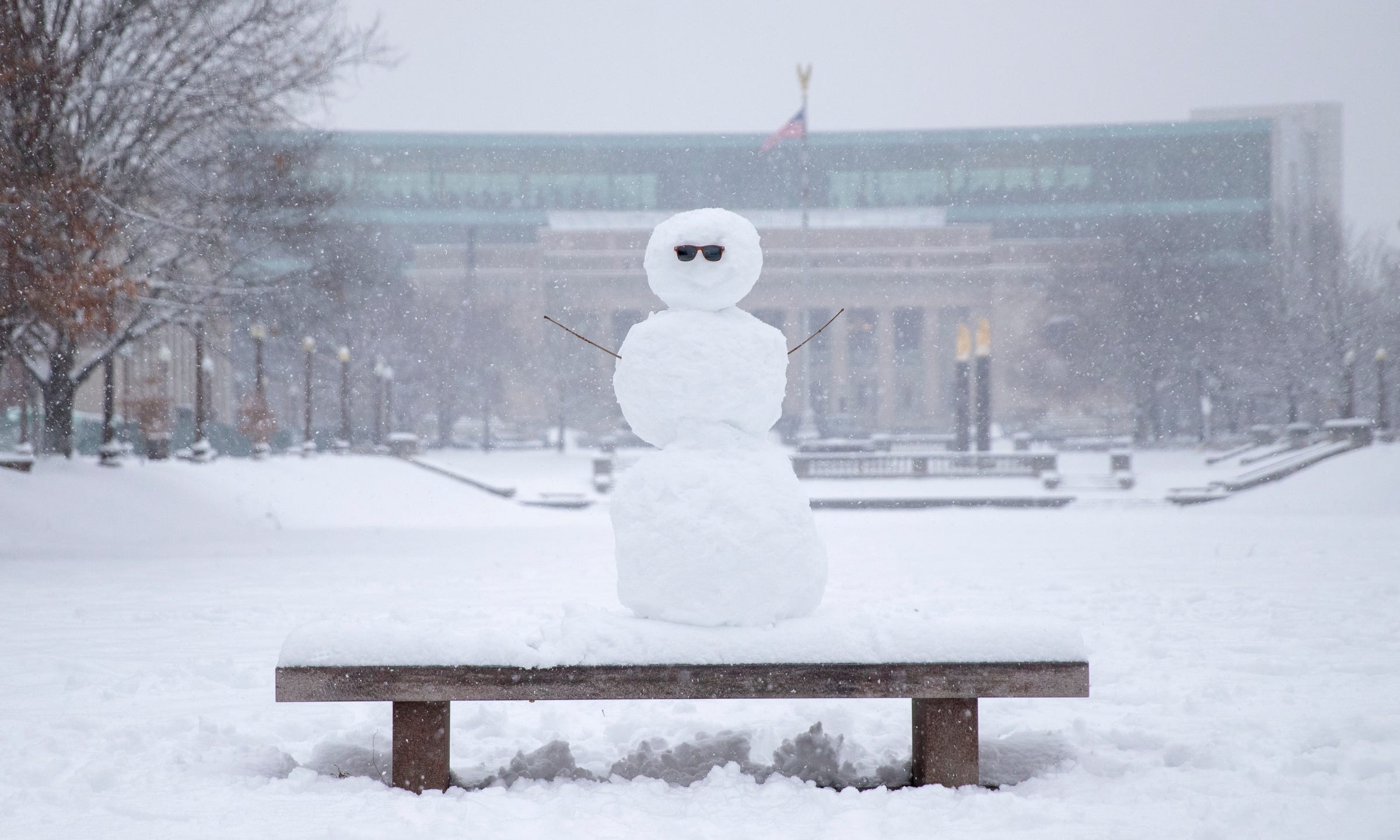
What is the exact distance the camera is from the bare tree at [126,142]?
37.0 feet

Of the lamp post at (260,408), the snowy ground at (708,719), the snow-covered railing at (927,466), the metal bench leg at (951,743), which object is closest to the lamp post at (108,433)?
the lamp post at (260,408)

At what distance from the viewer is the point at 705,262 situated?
4.39 metres

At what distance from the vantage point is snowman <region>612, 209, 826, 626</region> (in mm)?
4055

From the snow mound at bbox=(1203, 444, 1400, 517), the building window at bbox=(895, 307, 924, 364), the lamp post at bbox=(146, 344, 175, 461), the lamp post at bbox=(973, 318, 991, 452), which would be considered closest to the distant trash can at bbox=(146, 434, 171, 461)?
the lamp post at bbox=(146, 344, 175, 461)

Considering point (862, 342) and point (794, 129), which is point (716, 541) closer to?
point (794, 129)

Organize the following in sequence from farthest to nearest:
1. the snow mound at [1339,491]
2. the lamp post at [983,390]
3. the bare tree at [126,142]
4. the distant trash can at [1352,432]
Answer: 1. the lamp post at [983,390]
2. the distant trash can at [1352,432]
3. the snow mound at [1339,491]
4. the bare tree at [126,142]

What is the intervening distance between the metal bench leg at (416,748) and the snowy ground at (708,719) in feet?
0.35

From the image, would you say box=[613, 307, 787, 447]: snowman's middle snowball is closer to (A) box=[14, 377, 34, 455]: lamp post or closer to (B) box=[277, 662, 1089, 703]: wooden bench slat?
(B) box=[277, 662, 1089, 703]: wooden bench slat

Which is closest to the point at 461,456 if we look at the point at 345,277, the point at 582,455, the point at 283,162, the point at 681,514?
the point at 582,455

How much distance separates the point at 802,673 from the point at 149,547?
12.3 metres

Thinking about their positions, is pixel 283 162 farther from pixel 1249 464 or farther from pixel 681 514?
pixel 1249 464

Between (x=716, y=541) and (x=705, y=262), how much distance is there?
3.92ft

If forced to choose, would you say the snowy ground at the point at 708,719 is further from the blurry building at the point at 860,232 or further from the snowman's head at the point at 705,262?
the blurry building at the point at 860,232

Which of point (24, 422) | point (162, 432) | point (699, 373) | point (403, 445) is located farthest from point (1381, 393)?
point (24, 422)
